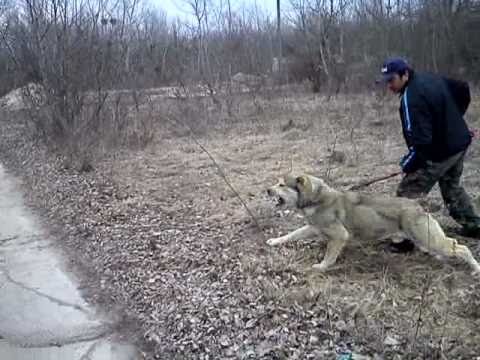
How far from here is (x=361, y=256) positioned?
5.61 m

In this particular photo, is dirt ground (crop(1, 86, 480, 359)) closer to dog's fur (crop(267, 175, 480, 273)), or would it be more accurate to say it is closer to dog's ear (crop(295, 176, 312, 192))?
dog's fur (crop(267, 175, 480, 273))

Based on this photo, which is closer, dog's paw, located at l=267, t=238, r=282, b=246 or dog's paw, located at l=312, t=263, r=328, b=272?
dog's paw, located at l=312, t=263, r=328, b=272

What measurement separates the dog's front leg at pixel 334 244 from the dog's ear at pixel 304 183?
0.47 meters

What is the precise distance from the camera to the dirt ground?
4152 millimetres

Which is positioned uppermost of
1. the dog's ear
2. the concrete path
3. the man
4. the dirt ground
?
the man

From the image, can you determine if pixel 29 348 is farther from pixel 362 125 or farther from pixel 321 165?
pixel 362 125

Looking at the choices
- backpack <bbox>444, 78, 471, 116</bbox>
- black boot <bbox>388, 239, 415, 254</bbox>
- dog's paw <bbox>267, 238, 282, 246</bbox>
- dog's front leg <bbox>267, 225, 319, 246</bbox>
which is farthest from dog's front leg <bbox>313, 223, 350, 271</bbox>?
backpack <bbox>444, 78, 471, 116</bbox>

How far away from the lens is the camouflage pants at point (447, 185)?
17.8ft

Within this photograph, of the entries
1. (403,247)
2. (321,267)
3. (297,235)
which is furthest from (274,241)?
(403,247)

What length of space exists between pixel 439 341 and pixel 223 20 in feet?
95.8

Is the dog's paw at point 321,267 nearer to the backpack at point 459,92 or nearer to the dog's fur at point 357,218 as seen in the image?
the dog's fur at point 357,218

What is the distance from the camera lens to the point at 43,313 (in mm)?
5137

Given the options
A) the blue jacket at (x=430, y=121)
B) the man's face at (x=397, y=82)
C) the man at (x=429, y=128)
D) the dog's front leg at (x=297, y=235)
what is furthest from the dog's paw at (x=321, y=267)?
the man's face at (x=397, y=82)

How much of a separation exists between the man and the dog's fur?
1.51ft
